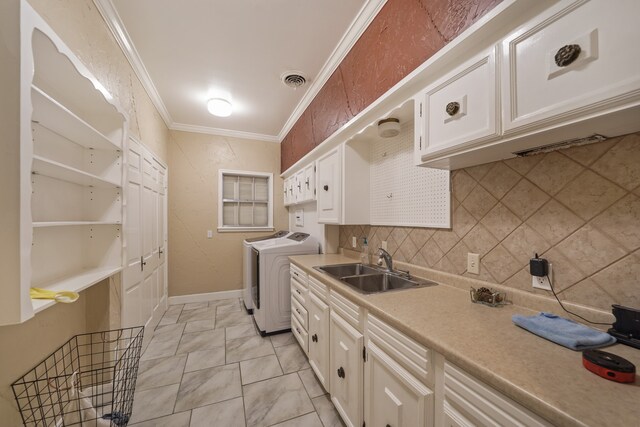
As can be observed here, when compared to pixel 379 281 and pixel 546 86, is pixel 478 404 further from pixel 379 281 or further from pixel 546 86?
pixel 379 281

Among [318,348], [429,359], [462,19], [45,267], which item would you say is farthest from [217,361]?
[462,19]

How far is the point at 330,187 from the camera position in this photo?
231 cm

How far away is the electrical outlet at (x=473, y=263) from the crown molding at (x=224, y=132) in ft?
12.4

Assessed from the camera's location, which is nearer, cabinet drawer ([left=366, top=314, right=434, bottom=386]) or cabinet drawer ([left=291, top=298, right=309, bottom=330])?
cabinet drawer ([left=366, top=314, right=434, bottom=386])

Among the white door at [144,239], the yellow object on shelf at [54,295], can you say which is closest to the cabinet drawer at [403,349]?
the yellow object on shelf at [54,295]

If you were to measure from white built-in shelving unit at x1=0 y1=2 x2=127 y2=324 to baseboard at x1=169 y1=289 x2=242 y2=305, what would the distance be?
2624 millimetres

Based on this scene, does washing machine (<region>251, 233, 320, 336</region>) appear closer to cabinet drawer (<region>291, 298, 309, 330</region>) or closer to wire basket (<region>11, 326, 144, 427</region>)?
cabinet drawer (<region>291, 298, 309, 330</region>)

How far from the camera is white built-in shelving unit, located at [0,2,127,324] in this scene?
77 cm

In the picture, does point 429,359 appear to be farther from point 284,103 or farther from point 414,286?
point 284,103

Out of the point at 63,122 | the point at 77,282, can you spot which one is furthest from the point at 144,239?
the point at 63,122

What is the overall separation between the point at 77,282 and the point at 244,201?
3120mm

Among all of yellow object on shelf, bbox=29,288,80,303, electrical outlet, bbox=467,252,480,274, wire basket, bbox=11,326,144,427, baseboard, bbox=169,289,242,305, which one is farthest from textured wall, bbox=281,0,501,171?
baseboard, bbox=169,289,242,305

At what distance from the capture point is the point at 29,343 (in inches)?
42.8

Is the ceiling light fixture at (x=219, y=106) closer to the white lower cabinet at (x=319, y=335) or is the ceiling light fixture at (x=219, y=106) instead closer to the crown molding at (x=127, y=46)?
the crown molding at (x=127, y=46)
